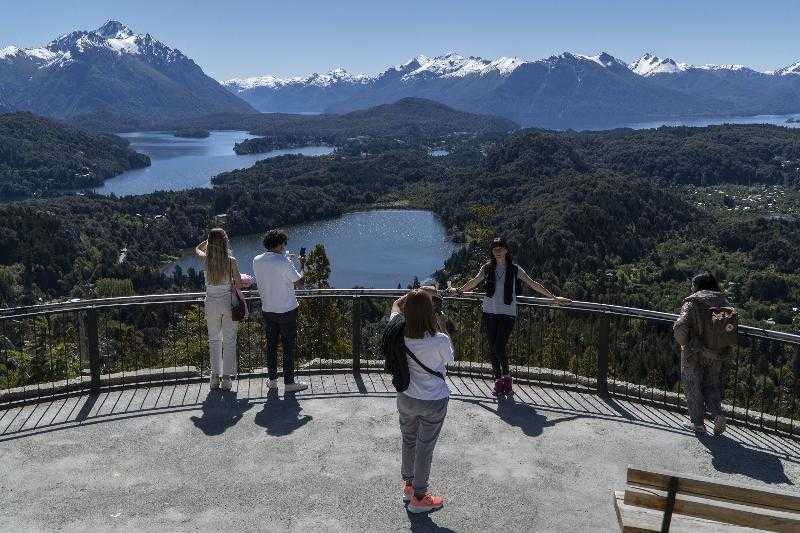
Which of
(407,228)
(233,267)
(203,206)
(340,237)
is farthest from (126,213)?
(233,267)

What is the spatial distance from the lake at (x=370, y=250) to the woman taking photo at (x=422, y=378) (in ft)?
360

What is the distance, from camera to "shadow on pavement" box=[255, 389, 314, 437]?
8.59m

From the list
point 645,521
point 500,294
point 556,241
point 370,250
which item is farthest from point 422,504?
point 370,250

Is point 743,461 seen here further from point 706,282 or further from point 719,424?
point 706,282

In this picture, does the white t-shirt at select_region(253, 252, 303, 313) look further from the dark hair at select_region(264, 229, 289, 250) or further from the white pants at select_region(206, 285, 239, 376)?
the white pants at select_region(206, 285, 239, 376)

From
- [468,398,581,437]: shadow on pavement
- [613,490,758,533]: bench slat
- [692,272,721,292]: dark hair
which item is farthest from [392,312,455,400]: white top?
[692,272,721,292]: dark hair

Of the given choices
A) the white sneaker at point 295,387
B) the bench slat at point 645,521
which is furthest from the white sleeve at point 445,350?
the white sneaker at point 295,387

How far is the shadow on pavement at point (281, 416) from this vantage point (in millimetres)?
8586

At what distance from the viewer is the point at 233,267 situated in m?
9.34

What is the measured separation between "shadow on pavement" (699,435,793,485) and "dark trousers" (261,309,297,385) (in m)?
5.33

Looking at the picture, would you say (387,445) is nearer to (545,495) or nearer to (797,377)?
(545,495)

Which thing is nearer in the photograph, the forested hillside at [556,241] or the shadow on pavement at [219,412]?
the shadow on pavement at [219,412]

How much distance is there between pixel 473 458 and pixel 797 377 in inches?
163

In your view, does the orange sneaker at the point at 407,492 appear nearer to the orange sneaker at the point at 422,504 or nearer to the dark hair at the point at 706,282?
the orange sneaker at the point at 422,504
